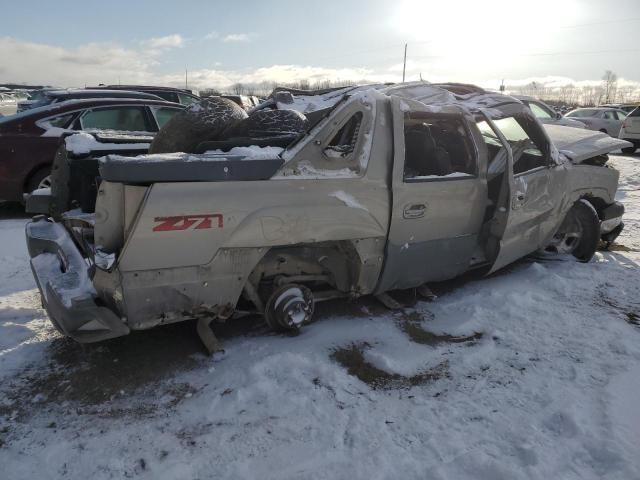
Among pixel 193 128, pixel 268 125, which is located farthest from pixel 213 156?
pixel 268 125

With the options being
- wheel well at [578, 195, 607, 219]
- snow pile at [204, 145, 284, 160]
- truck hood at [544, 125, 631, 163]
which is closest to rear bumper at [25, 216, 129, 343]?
snow pile at [204, 145, 284, 160]

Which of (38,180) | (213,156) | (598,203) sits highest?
(213,156)

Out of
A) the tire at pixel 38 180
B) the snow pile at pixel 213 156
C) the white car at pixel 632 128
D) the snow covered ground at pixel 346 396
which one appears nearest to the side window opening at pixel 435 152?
the snow covered ground at pixel 346 396

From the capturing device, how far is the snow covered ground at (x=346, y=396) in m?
2.41

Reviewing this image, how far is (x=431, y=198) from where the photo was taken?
3.83 m

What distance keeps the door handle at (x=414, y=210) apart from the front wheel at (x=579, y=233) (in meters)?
2.33

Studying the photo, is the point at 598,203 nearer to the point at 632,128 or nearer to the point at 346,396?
the point at 346,396

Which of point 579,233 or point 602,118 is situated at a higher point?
point 602,118

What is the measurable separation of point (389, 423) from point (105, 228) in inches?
74.9

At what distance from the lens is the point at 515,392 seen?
3.02 m

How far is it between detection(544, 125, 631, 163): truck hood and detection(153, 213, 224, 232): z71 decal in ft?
12.4

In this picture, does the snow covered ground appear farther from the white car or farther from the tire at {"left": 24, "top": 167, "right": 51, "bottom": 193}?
the white car

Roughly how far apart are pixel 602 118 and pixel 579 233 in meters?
A: 16.0

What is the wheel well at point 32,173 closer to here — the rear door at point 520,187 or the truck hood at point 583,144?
the rear door at point 520,187
